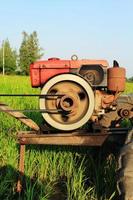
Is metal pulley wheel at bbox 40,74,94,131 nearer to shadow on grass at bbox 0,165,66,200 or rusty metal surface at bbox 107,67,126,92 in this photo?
rusty metal surface at bbox 107,67,126,92

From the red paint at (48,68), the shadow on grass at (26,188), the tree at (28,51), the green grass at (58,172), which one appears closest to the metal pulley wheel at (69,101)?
the red paint at (48,68)

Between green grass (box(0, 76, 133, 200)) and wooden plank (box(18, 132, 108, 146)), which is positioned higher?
wooden plank (box(18, 132, 108, 146))

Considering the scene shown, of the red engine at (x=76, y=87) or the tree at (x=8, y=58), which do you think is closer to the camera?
the red engine at (x=76, y=87)

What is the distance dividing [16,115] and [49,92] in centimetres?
37

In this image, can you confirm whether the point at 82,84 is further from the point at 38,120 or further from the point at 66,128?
the point at 38,120

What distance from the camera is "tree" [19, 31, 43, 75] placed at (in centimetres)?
5225

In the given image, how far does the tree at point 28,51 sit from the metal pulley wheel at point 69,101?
48.2m

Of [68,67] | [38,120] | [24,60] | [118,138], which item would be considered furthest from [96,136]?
[24,60]

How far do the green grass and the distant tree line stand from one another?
157 feet

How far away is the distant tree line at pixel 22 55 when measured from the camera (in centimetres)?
5274

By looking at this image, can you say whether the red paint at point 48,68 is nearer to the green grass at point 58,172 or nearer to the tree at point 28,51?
the green grass at point 58,172

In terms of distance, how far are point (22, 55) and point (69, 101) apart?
51.0m

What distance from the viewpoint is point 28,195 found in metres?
3.21

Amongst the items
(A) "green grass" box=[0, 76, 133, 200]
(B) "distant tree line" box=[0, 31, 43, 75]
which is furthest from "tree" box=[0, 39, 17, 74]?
(A) "green grass" box=[0, 76, 133, 200]
